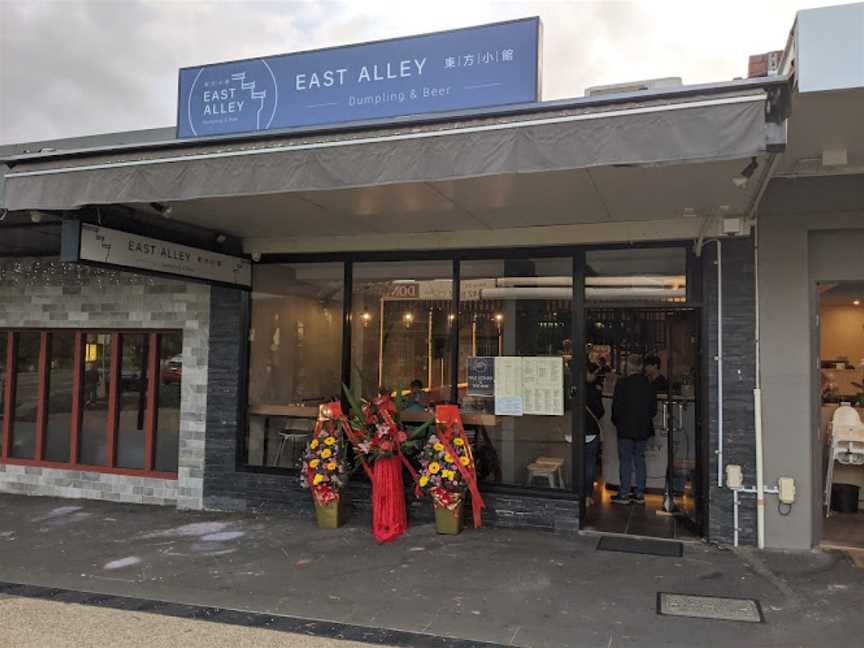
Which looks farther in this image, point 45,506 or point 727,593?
point 45,506

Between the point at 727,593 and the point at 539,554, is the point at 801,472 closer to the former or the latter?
the point at 727,593

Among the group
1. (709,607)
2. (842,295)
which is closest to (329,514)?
(709,607)

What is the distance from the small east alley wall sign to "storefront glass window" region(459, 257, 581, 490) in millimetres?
2386

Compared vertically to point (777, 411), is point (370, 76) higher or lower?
higher

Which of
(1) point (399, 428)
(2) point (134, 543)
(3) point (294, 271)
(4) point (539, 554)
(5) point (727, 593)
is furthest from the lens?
(3) point (294, 271)

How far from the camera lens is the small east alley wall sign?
5176mm

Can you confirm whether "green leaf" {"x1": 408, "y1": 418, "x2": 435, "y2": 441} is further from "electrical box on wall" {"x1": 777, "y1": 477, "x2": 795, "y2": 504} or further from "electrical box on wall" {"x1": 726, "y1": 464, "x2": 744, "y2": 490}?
"electrical box on wall" {"x1": 777, "y1": 477, "x2": 795, "y2": 504}

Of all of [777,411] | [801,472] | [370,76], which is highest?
[370,76]

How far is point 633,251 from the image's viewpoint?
A: 6180mm

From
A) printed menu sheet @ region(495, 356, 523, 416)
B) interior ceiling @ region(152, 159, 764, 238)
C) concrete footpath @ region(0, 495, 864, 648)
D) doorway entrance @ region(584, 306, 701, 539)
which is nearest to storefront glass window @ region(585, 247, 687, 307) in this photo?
doorway entrance @ region(584, 306, 701, 539)

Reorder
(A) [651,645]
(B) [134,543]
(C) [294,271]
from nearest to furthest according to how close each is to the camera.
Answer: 1. (A) [651,645]
2. (B) [134,543]
3. (C) [294,271]

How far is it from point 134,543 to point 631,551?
4369 millimetres

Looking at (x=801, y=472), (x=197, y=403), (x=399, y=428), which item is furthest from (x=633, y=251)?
(x=197, y=403)

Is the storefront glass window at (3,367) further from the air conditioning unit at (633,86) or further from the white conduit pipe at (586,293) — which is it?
the air conditioning unit at (633,86)
